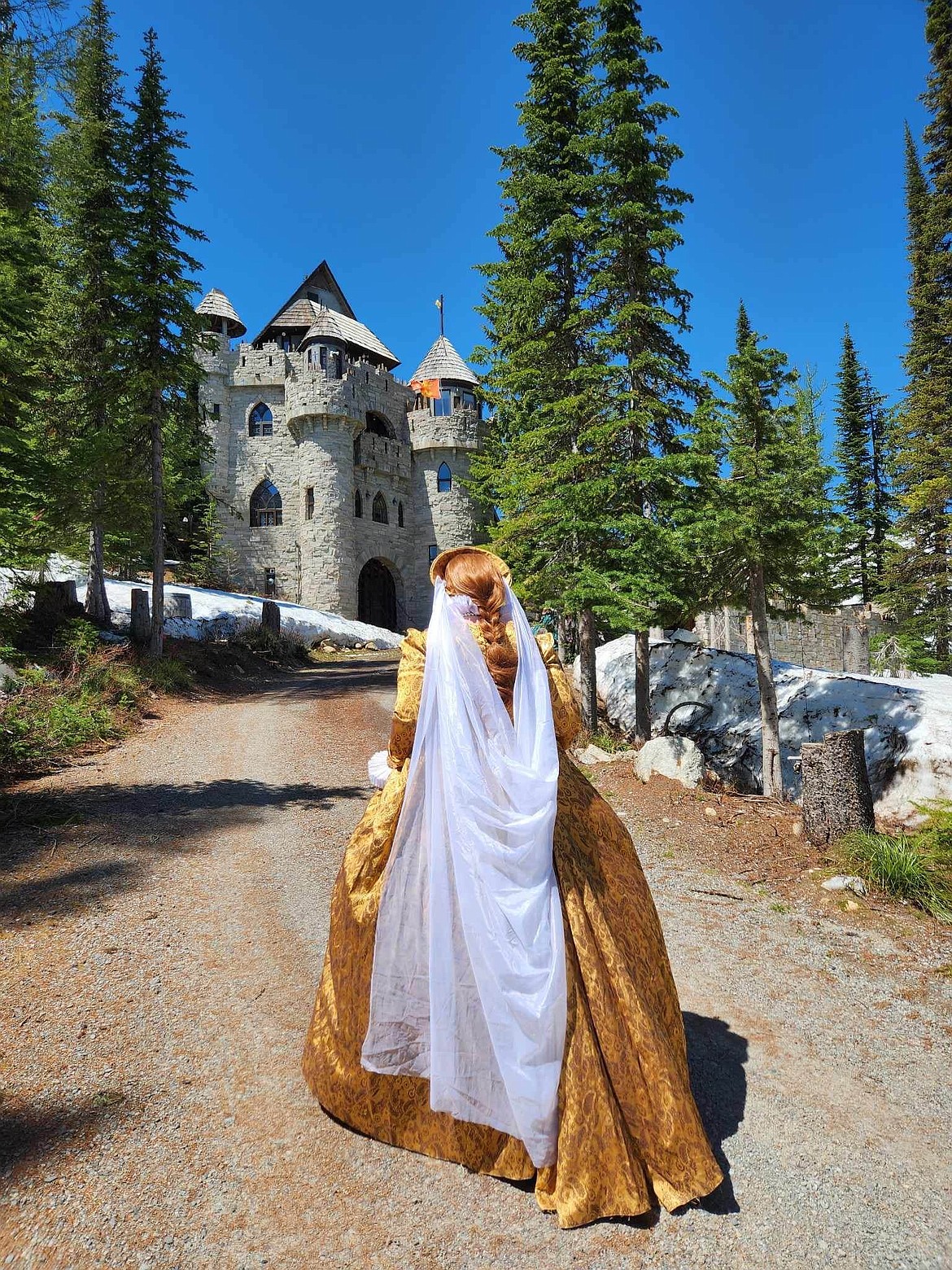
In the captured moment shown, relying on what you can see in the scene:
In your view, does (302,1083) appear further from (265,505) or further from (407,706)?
(265,505)

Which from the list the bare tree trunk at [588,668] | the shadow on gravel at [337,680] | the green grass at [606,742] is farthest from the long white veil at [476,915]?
the shadow on gravel at [337,680]

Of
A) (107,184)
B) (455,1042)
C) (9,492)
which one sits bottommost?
(455,1042)

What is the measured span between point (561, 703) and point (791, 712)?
902 centimetres

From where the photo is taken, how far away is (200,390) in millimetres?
34531

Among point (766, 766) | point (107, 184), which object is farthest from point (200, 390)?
point (766, 766)

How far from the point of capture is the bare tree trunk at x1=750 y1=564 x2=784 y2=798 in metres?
8.56

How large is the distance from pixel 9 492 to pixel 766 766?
30.9ft

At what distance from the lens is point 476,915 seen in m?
2.39

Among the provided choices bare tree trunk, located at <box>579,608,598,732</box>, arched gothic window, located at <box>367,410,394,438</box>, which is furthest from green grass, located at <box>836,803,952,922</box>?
arched gothic window, located at <box>367,410,394,438</box>

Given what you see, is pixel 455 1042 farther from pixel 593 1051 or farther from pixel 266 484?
pixel 266 484

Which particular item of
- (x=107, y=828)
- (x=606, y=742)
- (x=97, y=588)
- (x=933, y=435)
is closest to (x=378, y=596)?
(x=97, y=588)

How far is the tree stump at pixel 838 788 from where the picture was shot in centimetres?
604

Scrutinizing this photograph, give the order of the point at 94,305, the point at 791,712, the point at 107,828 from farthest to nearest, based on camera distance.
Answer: the point at 94,305
the point at 791,712
the point at 107,828

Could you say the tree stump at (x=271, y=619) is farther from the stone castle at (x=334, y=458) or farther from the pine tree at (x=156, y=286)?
the stone castle at (x=334, y=458)
